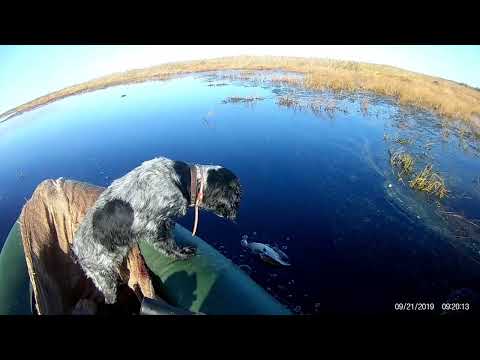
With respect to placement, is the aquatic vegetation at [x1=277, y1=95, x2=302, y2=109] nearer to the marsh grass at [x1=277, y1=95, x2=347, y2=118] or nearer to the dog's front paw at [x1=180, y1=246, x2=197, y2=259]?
the marsh grass at [x1=277, y1=95, x2=347, y2=118]

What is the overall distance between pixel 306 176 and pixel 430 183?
264cm

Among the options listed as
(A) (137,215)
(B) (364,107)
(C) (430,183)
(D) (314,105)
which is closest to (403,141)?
(C) (430,183)

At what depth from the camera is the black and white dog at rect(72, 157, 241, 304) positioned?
120 inches

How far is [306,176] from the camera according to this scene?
23.5ft

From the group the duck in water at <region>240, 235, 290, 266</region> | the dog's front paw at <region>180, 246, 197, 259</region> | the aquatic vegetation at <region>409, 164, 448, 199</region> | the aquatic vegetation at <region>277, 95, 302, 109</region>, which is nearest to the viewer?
the dog's front paw at <region>180, 246, 197, 259</region>

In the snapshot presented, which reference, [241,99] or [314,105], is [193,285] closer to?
[314,105]

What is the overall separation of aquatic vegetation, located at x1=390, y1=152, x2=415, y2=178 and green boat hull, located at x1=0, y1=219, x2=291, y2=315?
551 centimetres

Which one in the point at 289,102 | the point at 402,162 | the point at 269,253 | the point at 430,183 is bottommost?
the point at 269,253

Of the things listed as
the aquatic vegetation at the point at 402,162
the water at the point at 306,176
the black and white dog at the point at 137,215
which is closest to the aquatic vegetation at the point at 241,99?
the water at the point at 306,176

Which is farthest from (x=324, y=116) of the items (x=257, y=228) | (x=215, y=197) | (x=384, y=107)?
(x=215, y=197)

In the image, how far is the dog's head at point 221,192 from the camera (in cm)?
337

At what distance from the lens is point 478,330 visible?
176 cm

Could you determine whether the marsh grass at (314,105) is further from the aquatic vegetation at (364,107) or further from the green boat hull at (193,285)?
the green boat hull at (193,285)

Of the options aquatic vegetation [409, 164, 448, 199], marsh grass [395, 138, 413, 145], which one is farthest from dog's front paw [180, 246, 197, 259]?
marsh grass [395, 138, 413, 145]
